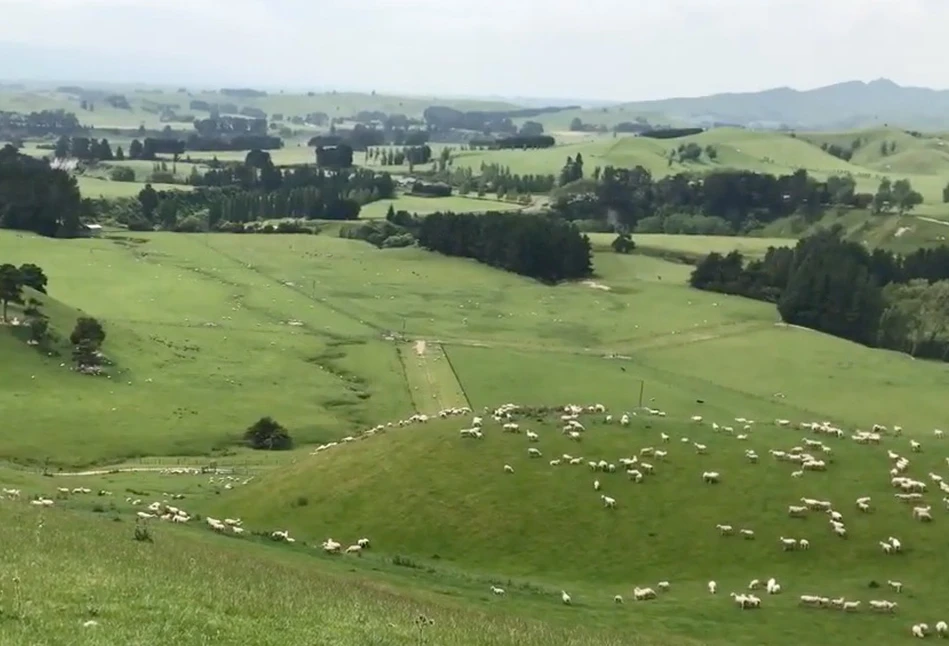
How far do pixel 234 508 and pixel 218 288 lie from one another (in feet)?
253

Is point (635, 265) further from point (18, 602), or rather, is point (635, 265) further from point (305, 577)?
point (18, 602)

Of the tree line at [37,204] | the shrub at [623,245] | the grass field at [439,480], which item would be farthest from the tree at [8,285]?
the shrub at [623,245]

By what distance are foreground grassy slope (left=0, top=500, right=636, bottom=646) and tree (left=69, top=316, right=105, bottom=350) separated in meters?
47.0

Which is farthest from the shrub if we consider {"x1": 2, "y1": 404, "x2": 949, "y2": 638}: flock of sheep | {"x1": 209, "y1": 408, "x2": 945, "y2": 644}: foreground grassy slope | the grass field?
{"x1": 209, "y1": 408, "x2": 945, "y2": 644}: foreground grassy slope

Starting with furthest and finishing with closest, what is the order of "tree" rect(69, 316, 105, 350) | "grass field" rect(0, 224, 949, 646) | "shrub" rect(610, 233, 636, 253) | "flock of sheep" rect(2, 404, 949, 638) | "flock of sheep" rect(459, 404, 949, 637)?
1. "shrub" rect(610, 233, 636, 253)
2. "tree" rect(69, 316, 105, 350)
3. "flock of sheep" rect(2, 404, 949, 638)
4. "flock of sheep" rect(459, 404, 949, 637)
5. "grass field" rect(0, 224, 949, 646)

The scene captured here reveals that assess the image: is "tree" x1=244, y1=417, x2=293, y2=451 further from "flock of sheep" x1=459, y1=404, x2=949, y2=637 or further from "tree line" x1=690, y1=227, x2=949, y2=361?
"tree line" x1=690, y1=227, x2=949, y2=361

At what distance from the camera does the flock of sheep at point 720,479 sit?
3234 centimetres

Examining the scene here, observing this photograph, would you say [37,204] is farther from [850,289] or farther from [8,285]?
[850,289]

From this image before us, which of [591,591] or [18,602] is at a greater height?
[18,602]

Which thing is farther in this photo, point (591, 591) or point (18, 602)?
point (591, 591)

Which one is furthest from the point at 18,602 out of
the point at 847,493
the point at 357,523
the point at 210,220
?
the point at 210,220

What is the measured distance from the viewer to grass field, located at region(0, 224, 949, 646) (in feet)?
78.6

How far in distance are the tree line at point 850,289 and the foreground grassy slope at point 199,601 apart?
96702 mm

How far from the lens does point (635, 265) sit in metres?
156
